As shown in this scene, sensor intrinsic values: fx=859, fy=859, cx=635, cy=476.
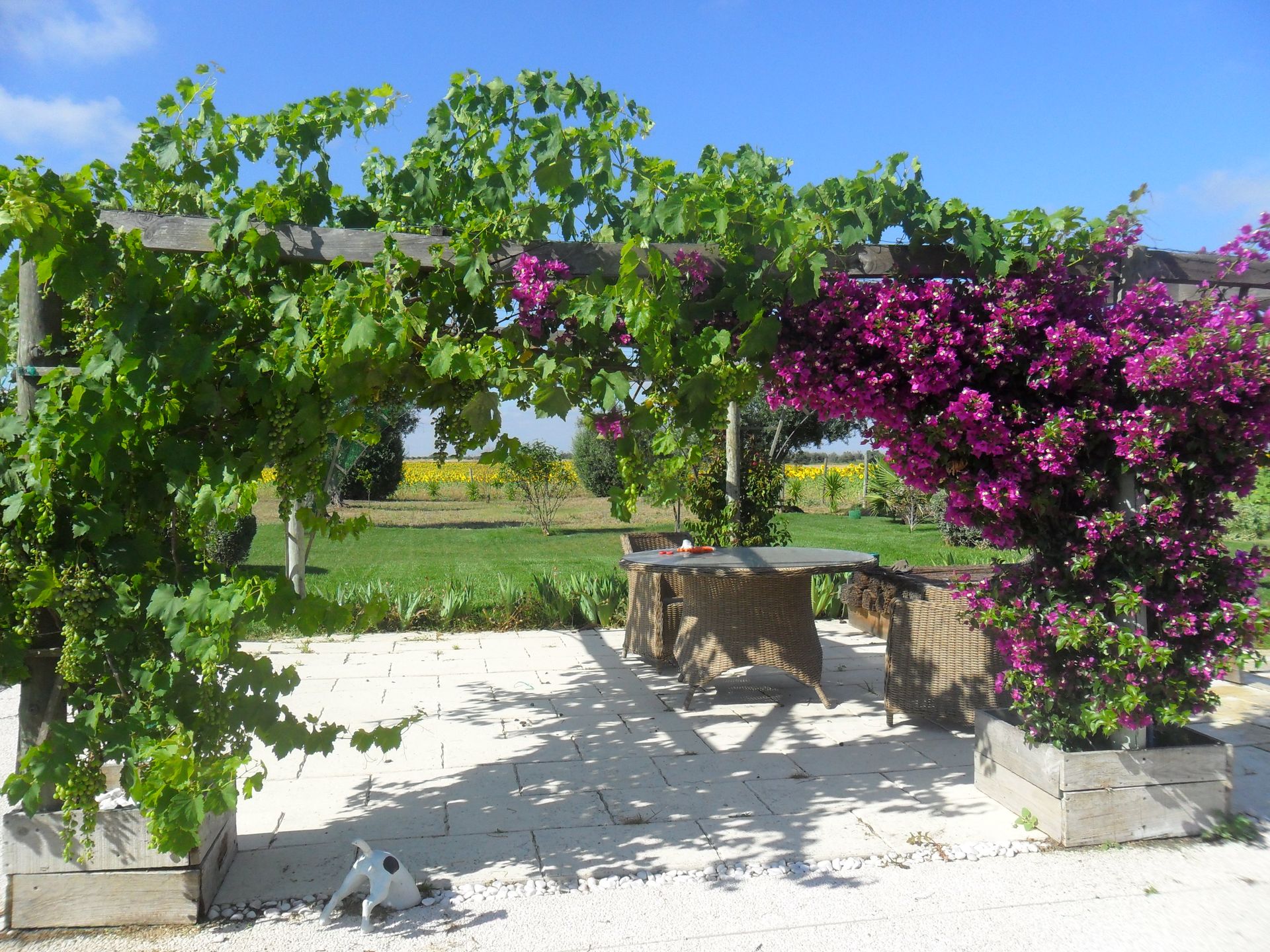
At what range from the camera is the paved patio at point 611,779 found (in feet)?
9.71

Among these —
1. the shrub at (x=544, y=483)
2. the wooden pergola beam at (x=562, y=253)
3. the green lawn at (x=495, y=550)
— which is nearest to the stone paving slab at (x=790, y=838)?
the wooden pergola beam at (x=562, y=253)

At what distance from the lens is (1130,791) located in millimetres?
2971

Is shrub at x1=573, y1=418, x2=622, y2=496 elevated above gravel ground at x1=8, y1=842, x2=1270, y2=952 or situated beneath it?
elevated above

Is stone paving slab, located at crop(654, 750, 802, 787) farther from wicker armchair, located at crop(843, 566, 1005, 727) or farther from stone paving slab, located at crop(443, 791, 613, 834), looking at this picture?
wicker armchair, located at crop(843, 566, 1005, 727)

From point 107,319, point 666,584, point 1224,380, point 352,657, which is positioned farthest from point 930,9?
point 352,657

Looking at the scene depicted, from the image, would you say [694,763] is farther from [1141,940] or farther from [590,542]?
[590,542]

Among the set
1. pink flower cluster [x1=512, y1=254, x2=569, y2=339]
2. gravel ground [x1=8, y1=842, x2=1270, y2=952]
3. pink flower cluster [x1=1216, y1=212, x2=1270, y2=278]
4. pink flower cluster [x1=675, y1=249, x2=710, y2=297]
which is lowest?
gravel ground [x1=8, y1=842, x2=1270, y2=952]

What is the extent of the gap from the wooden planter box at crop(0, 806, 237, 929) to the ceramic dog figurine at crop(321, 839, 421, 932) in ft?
1.37

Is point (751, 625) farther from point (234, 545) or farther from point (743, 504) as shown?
point (234, 545)

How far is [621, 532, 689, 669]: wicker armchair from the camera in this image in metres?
5.40

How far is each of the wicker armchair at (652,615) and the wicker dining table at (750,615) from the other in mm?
560

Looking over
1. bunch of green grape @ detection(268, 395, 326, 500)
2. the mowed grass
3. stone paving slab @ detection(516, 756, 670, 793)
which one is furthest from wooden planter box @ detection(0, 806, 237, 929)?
the mowed grass

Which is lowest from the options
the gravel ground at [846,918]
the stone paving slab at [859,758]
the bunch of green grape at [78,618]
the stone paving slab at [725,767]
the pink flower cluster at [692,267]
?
the gravel ground at [846,918]

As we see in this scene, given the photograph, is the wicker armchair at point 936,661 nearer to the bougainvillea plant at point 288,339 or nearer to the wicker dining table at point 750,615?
the wicker dining table at point 750,615
